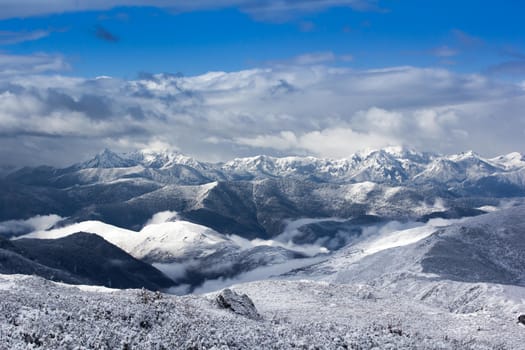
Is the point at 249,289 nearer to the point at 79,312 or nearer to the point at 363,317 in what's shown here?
the point at 363,317

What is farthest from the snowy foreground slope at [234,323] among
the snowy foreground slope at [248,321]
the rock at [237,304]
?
the rock at [237,304]

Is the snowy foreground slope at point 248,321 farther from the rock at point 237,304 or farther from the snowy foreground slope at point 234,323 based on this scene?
the rock at point 237,304

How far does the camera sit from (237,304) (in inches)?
2179

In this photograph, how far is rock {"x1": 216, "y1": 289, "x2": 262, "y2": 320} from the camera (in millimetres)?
54281

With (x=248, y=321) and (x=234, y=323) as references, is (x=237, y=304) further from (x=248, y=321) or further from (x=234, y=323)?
(x=234, y=323)

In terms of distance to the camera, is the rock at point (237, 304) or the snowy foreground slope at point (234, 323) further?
the rock at point (237, 304)

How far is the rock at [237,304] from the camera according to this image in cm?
5428

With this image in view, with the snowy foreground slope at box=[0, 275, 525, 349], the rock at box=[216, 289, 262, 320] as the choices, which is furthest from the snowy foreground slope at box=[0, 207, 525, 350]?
the rock at box=[216, 289, 262, 320]

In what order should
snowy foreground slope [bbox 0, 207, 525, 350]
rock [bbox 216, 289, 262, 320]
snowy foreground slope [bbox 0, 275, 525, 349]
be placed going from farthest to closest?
rock [bbox 216, 289, 262, 320], snowy foreground slope [bbox 0, 207, 525, 350], snowy foreground slope [bbox 0, 275, 525, 349]

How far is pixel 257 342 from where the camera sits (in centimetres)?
3412

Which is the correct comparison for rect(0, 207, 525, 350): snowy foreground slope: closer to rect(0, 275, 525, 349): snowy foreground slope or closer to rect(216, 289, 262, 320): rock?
rect(0, 275, 525, 349): snowy foreground slope

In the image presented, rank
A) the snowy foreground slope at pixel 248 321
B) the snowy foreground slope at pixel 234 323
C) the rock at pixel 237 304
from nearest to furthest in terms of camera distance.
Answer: the snowy foreground slope at pixel 234 323
the snowy foreground slope at pixel 248 321
the rock at pixel 237 304

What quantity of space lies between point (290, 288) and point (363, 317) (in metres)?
19.1

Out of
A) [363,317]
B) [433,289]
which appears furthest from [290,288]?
[433,289]
